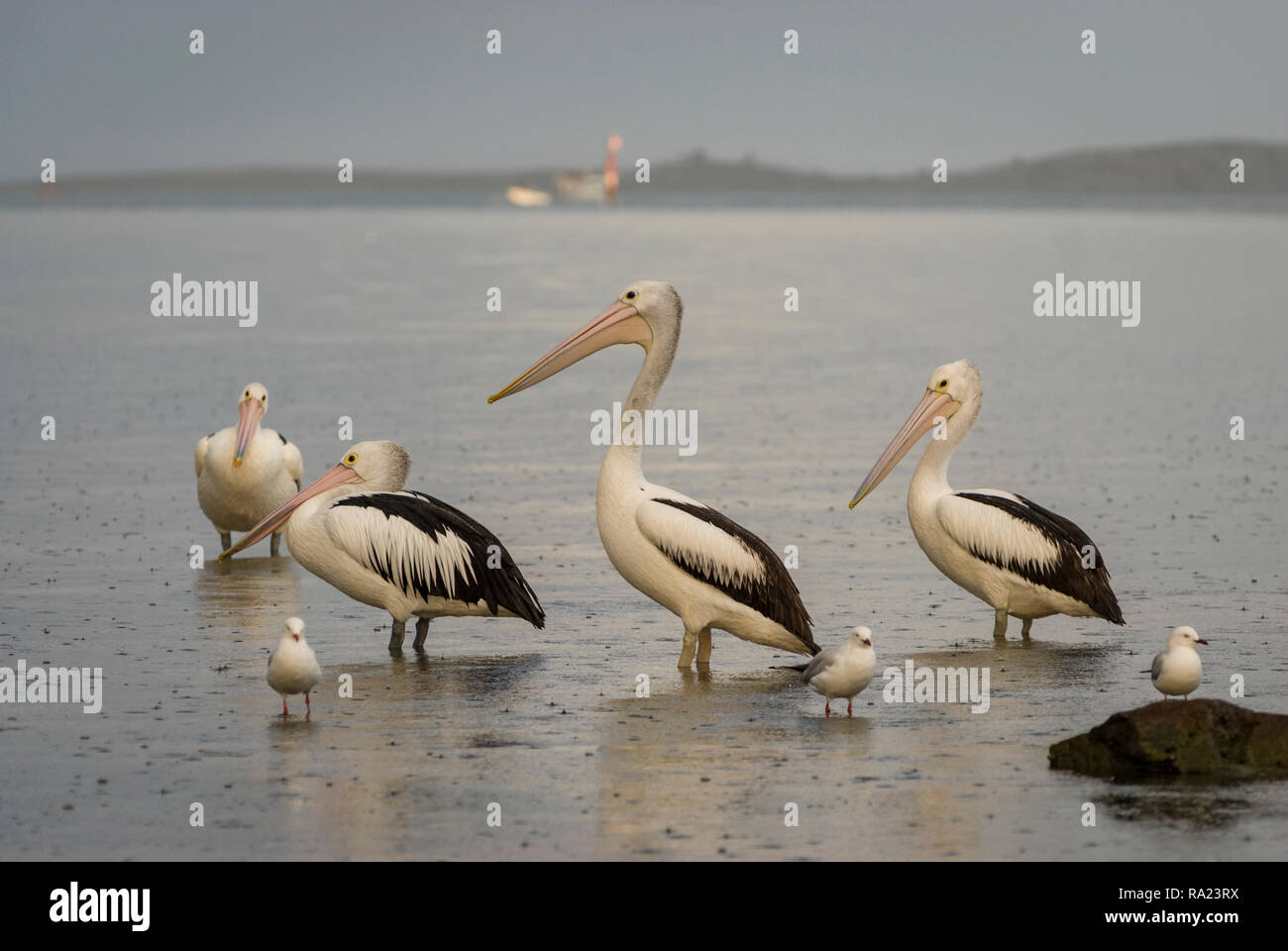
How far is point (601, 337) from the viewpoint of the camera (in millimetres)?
9539

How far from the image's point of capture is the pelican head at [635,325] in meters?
9.37

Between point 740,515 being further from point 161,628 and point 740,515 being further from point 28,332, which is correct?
point 28,332

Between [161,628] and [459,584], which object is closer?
[459,584]

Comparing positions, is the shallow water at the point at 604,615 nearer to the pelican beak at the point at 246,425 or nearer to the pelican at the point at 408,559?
the pelican at the point at 408,559

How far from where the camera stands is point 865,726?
7703 millimetres

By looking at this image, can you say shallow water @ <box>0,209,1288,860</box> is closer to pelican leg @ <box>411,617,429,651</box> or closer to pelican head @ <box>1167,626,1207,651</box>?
pelican leg @ <box>411,617,429,651</box>

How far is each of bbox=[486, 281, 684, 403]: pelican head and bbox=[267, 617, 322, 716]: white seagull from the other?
6.80ft

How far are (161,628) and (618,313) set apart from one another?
8.70ft

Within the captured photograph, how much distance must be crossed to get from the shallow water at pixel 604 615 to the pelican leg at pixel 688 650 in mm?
99

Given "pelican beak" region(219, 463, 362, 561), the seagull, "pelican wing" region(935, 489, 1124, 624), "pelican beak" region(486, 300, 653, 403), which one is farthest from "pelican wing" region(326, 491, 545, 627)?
"pelican wing" region(935, 489, 1124, 624)

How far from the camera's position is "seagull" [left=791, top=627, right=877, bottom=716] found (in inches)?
300

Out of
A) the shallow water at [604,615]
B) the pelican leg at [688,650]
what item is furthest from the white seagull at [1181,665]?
the pelican leg at [688,650]

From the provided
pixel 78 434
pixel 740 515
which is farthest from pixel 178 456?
pixel 740 515

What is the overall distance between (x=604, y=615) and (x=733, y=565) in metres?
1.41
